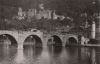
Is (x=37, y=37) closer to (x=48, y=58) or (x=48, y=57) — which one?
(x=48, y=57)

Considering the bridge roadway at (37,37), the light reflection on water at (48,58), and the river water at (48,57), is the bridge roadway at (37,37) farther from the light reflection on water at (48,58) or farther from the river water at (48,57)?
the light reflection on water at (48,58)

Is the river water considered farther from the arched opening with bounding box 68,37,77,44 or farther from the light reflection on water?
the arched opening with bounding box 68,37,77,44

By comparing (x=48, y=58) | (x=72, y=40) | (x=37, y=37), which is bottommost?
(x=48, y=58)

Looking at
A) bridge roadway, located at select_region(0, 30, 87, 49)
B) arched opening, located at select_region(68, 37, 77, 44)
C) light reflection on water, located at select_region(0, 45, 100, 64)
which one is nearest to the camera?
light reflection on water, located at select_region(0, 45, 100, 64)

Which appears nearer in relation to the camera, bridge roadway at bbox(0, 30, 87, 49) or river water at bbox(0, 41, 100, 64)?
river water at bbox(0, 41, 100, 64)

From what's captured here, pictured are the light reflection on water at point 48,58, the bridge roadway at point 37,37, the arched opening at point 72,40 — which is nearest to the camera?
the light reflection on water at point 48,58

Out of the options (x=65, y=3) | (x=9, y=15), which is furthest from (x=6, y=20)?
(x=65, y=3)

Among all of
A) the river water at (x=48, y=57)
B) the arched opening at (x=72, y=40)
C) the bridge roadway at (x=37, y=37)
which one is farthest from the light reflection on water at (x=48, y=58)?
the arched opening at (x=72, y=40)

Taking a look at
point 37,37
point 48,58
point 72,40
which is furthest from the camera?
point 72,40

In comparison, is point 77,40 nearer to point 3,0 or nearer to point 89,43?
point 89,43

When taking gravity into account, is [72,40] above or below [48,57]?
above

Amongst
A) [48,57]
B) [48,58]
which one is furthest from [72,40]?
[48,58]

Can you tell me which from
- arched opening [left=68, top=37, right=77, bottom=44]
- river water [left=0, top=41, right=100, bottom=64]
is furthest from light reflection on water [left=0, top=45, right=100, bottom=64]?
arched opening [left=68, top=37, right=77, bottom=44]
